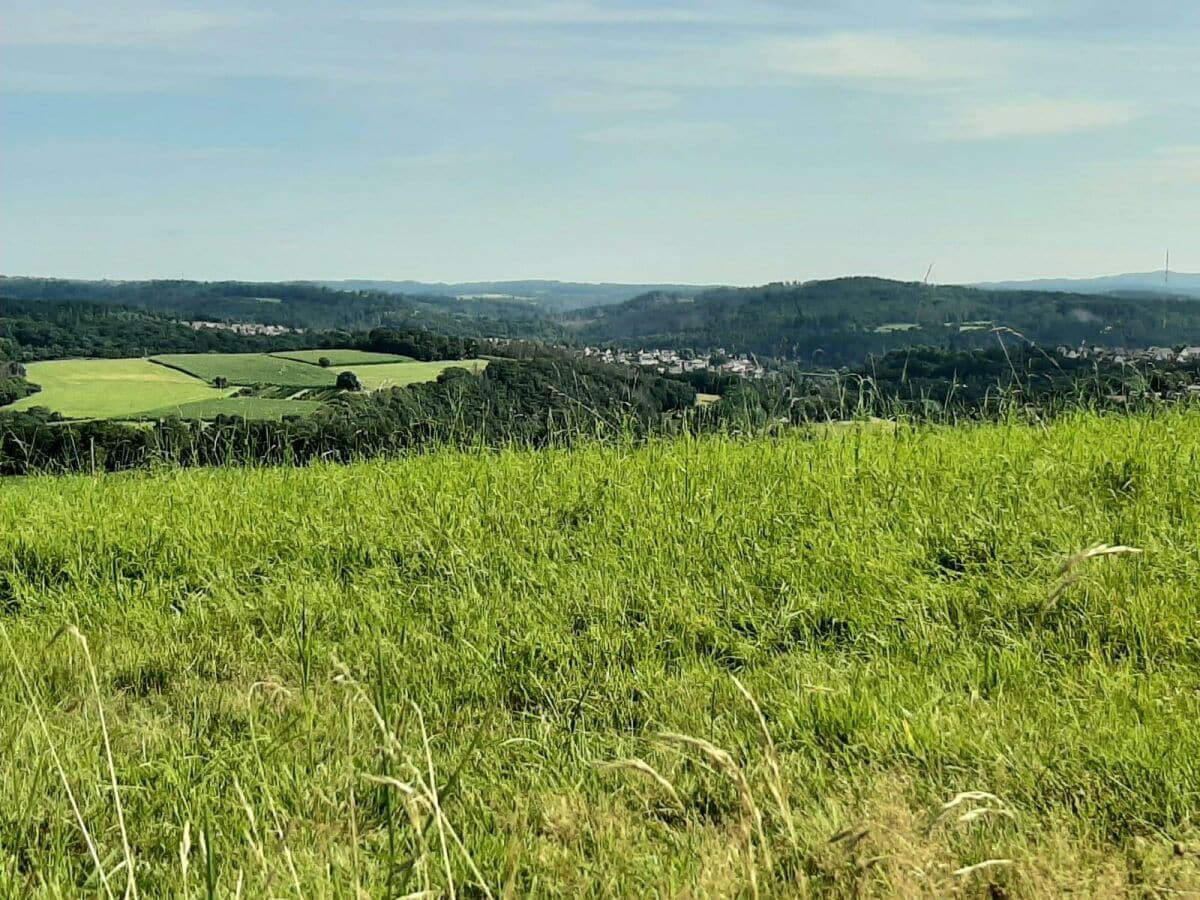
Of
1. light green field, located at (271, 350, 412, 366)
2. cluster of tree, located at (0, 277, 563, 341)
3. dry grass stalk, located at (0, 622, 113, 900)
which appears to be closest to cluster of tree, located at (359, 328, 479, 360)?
light green field, located at (271, 350, 412, 366)

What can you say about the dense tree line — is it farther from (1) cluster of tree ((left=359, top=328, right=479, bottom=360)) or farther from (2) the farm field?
(1) cluster of tree ((left=359, top=328, right=479, bottom=360))

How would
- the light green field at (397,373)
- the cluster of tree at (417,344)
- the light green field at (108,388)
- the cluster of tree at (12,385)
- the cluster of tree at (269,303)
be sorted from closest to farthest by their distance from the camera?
the light green field at (397,373)
the light green field at (108,388)
the cluster of tree at (12,385)
the cluster of tree at (417,344)
the cluster of tree at (269,303)

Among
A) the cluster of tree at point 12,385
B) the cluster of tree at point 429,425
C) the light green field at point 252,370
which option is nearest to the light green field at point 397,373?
the light green field at point 252,370

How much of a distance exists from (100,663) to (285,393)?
47.6ft

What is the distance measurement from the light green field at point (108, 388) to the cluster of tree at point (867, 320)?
12263mm

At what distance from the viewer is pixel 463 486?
252 inches

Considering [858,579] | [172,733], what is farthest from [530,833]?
[858,579]

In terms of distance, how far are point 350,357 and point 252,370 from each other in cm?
357

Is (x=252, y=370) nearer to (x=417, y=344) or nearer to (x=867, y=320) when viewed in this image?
(x=417, y=344)

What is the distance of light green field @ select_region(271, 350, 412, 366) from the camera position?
3188cm

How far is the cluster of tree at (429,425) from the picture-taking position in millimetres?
8203

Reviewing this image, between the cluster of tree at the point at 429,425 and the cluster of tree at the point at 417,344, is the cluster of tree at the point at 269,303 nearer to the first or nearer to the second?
the cluster of tree at the point at 417,344

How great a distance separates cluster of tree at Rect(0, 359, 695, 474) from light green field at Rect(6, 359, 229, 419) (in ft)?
23.5

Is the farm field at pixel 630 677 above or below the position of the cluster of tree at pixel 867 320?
below
